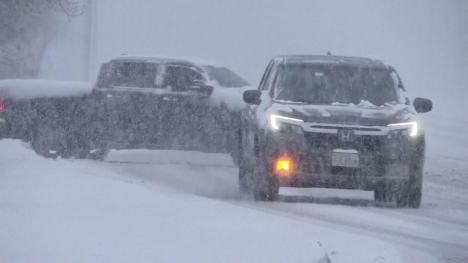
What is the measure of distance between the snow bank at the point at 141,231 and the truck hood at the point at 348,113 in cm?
166

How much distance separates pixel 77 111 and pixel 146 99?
3.57 ft

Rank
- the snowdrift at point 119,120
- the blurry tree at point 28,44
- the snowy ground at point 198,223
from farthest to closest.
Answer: the blurry tree at point 28,44 < the snowdrift at point 119,120 < the snowy ground at point 198,223

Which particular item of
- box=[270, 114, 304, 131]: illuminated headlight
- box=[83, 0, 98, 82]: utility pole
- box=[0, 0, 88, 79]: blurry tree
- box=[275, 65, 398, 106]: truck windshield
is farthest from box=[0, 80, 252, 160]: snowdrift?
box=[83, 0, 98, 82]: utility pole

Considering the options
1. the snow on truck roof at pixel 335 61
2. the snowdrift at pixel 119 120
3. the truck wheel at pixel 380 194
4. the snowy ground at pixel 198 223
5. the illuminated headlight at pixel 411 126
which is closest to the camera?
the snowy ground at pixel 198 223

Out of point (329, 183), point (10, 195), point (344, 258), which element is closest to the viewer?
point (344, 258)

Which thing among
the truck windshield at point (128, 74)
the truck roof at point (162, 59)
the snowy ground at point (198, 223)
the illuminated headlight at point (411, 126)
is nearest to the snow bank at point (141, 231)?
the snowy ground at point (198, 223)

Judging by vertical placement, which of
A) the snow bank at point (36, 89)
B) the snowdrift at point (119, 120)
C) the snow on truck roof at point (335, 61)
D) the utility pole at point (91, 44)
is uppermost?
the snow on truck roof at point (335, 61)

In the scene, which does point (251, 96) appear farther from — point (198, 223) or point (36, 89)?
point (36, 89)

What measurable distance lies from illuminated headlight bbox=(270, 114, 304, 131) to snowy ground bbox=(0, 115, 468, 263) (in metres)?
0.86

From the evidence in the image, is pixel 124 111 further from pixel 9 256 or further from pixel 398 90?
pixel 9 256

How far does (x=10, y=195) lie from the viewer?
741cm

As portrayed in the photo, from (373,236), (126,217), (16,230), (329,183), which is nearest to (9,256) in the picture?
(16,230)

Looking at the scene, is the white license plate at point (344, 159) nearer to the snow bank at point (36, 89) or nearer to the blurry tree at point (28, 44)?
the snow bank at point (36, 89)

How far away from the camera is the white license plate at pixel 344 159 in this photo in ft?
31.4
